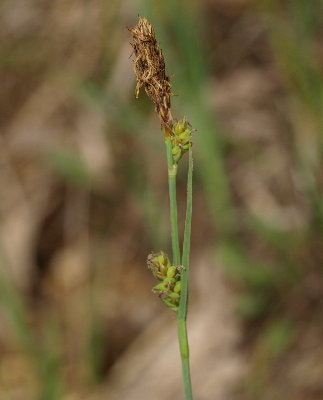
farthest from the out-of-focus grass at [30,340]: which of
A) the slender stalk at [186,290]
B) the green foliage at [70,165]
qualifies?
the slender stalk at [186,290]

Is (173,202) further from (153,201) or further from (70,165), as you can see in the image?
(70,165)

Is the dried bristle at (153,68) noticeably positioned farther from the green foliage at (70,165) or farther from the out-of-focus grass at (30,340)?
the green foliage at (70,165)

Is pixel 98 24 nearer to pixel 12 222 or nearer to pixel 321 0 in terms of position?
pixel 12 222

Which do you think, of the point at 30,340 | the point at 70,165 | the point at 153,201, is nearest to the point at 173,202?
the point at 30,340

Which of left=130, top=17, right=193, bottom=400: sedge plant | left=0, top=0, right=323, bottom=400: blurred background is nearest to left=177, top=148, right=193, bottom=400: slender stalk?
left=130, top=17, right=193, bottom=400: sedge plant

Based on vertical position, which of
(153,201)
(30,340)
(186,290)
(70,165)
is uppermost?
(70,165)

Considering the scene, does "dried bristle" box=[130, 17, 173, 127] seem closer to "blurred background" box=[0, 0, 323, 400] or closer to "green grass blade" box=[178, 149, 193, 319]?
"green grass blade" box=[178, 149, 193, 319]
